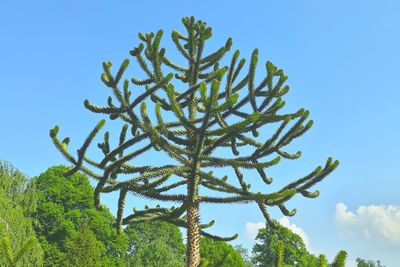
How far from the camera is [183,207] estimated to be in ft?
25.2

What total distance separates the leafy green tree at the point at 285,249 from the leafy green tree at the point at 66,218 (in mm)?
15270


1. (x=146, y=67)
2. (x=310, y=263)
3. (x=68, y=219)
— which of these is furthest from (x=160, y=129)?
(x=310, y=263)

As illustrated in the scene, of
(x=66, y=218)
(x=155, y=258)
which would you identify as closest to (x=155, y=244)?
(x=155, y=258)

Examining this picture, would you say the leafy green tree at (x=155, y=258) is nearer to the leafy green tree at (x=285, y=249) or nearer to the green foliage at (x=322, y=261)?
the leafy green tree at (x=285, y=249)

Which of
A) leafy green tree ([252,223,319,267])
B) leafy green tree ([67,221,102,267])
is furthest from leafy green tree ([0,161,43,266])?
leafy green tree ([252,223,319,267])

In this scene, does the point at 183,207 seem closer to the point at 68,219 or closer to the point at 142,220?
the point at 142,220

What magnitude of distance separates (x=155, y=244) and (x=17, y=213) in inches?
506

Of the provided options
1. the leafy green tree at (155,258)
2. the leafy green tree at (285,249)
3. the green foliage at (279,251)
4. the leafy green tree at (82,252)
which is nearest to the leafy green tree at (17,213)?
the leafy green tree at (82,252)

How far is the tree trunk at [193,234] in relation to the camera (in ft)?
25.5

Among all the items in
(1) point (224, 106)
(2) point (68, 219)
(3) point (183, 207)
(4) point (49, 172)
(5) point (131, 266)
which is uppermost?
(4) point (49, 172)

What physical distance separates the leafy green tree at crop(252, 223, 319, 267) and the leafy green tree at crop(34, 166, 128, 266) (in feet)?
50.1

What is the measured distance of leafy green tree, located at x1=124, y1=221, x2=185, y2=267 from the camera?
1179 inches

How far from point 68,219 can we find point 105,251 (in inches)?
120

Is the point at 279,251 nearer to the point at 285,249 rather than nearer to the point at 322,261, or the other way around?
the point at 322,261
